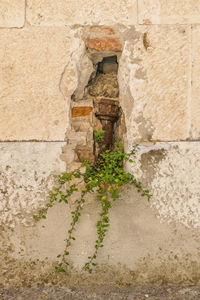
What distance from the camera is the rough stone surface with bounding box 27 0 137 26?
Result: 2.17 meters

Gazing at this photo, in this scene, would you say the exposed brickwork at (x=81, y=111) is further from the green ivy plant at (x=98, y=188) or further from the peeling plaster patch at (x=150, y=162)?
the peeling plaster patch at (x=150, y=162)

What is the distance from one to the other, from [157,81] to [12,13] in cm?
126

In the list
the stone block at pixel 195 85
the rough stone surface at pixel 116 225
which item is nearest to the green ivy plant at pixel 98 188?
the rough stone surface at pixel 116 225

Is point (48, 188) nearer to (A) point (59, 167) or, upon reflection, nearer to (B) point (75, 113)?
(A) point (59, 167)

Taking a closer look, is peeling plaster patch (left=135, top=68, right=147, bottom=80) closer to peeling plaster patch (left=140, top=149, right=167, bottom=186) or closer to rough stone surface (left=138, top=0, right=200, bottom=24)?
rough stone surface (left=138, top=0, right=200, bottom=24)

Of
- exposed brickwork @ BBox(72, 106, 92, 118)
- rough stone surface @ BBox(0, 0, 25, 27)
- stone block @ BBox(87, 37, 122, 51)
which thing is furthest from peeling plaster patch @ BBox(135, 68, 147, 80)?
rough stone surface @ BBox(0, 0, 25, 27)

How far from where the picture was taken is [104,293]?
2.05m

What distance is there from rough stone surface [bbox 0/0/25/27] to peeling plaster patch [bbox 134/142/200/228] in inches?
59.4

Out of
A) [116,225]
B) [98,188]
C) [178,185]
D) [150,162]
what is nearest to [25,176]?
[98,188]

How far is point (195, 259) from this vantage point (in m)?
2.15

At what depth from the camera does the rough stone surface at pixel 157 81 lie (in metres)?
2.17

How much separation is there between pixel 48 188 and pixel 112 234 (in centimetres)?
62

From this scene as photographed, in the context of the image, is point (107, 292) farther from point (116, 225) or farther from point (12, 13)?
point (12, 13)

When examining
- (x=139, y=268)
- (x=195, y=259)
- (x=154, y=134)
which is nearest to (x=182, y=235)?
(x=195, y=259)
